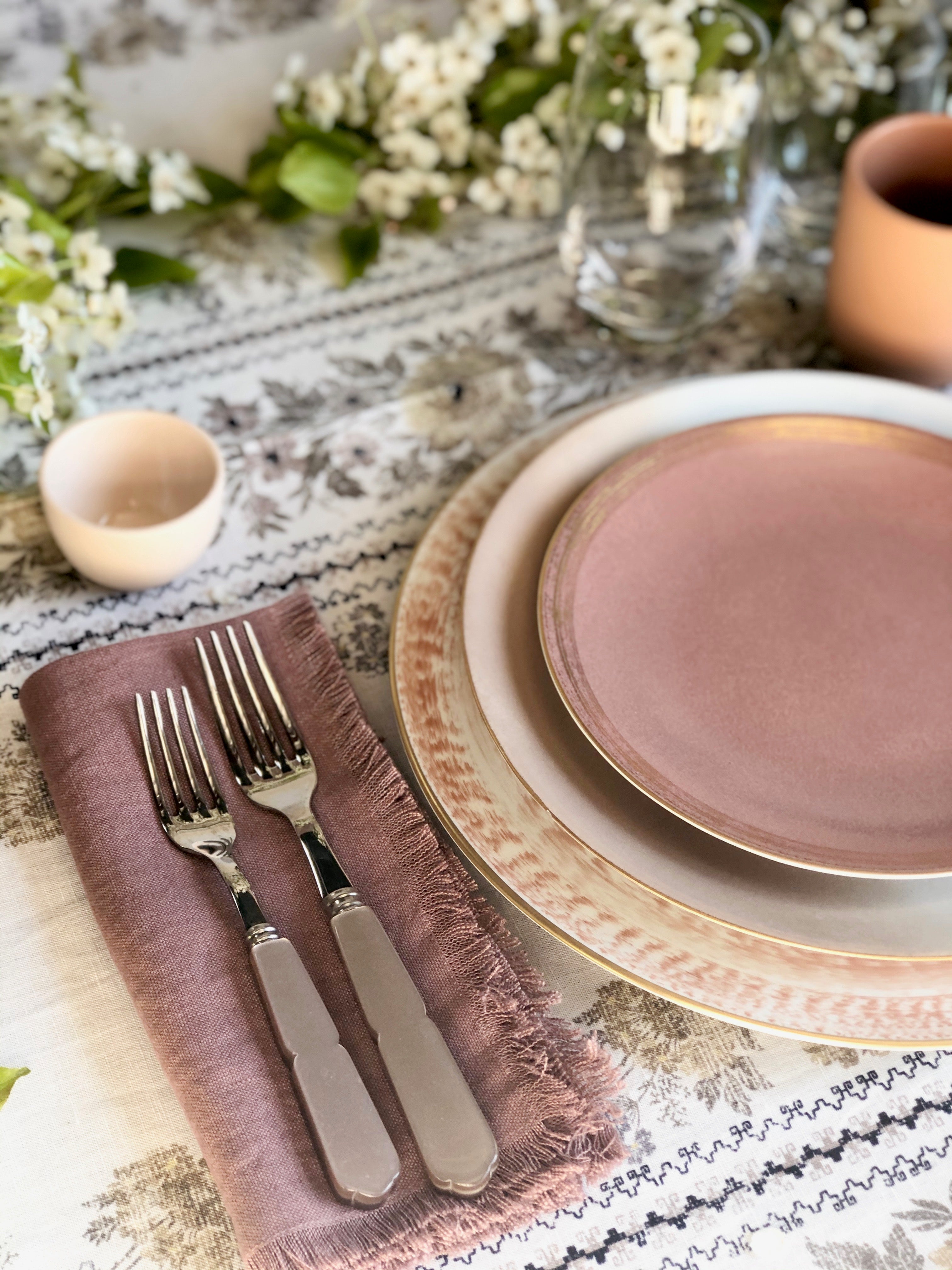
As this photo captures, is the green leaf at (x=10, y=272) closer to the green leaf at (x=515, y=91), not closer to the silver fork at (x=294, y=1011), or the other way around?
the silver fork at (x=294, y=1011)

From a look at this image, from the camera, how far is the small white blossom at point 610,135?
0.83 metres

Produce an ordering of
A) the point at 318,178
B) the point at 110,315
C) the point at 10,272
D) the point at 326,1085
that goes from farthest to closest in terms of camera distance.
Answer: the point at 318,178
the point at 110,315
the point at 10,272
the point at 326,1085

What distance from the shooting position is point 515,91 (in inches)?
37.5

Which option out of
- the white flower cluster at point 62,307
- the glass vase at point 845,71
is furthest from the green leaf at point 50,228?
the glass vase at point 845,71

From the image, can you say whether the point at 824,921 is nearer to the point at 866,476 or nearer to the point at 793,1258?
the point at 793,1258

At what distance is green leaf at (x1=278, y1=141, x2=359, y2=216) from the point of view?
34.9 inches

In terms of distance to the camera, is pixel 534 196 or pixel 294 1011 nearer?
pixel 294 1011

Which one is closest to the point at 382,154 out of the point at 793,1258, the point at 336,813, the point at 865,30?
the point at 865,30

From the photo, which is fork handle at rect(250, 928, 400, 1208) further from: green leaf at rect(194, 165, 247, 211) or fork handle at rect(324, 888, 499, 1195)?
green leaf at rect(194, 165, 247, 211)

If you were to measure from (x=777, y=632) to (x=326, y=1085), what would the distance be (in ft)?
1.13

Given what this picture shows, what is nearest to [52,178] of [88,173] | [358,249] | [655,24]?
[88,173]

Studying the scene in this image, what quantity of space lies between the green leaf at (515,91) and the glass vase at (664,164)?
0.12m

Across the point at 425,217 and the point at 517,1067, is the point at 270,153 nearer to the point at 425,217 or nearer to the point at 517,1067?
the point at 425,217

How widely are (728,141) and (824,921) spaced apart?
0.58 meters
